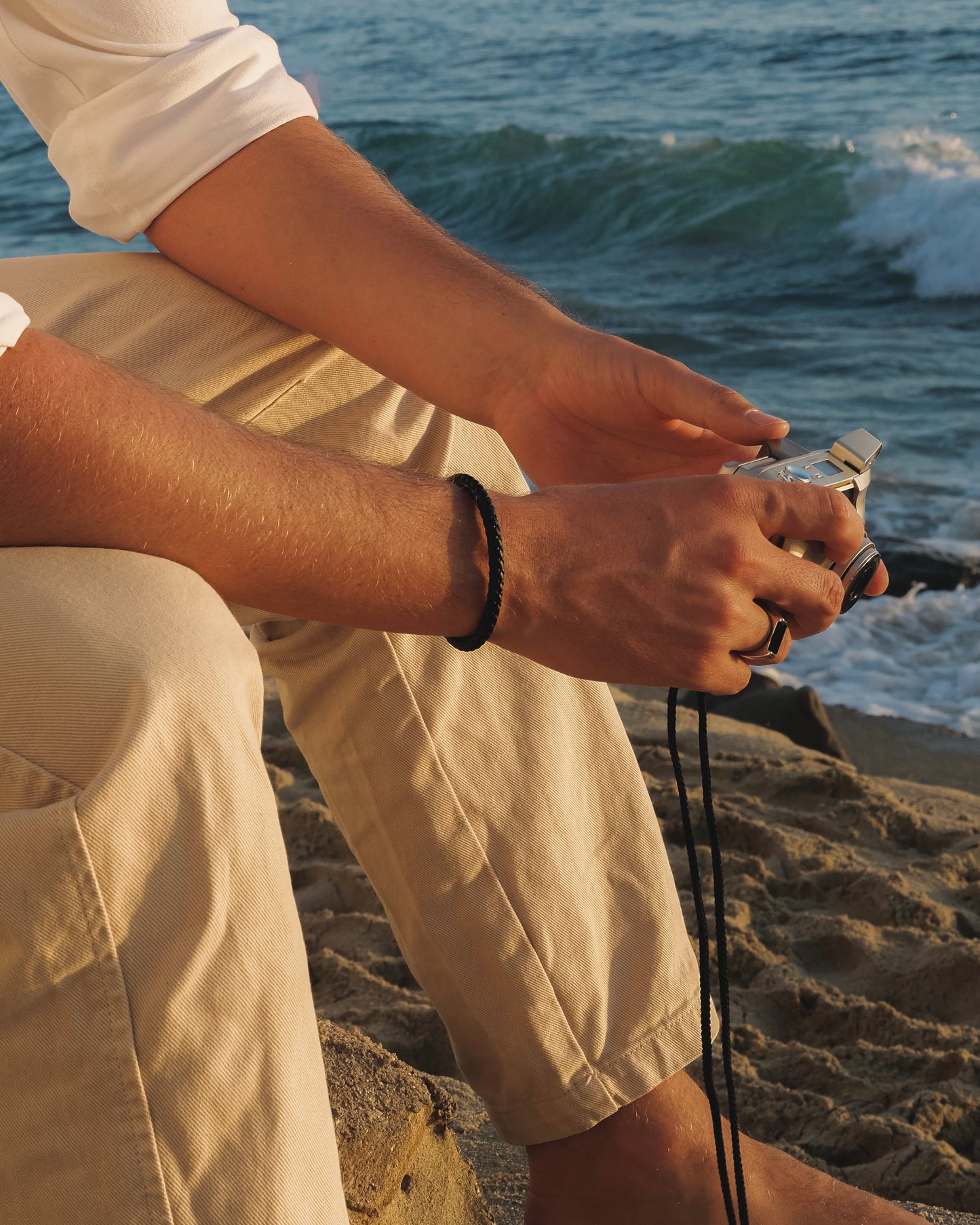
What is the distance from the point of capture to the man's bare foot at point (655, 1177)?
3.79ft

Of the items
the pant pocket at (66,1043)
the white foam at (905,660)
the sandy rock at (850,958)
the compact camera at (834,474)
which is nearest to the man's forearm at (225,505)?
the pant pocket at (66,1043)

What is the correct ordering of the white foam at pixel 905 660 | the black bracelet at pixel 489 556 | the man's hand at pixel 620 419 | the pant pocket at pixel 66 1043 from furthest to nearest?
the white foam at pixel 905 660 < the man's hand at pixel 620 419 < the black bracelet at pixel 489 556 < the pant pocket at pixel 66 1043

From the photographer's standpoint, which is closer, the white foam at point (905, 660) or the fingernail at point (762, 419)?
the fingernail at point (762, 419)

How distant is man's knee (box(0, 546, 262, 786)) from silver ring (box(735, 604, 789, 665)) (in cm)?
51

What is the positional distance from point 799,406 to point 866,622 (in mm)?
2410

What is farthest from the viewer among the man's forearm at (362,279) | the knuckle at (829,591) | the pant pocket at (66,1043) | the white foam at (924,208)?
the white foam at (924,208)

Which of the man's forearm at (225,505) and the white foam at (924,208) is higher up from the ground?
the man's forearm at (225,505)

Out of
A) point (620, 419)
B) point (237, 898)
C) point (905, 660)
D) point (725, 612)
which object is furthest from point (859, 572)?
point (905, 660)

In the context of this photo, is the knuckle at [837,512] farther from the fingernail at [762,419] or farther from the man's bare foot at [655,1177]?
the man's bare foot at [655,1177]

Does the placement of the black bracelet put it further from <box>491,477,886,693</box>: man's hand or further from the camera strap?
the camera strap

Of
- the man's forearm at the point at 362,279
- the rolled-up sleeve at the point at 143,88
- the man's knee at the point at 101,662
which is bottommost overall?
the man's knee at the point at 101,662

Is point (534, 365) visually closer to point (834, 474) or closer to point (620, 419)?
point (620, 419)

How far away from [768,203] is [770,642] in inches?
371

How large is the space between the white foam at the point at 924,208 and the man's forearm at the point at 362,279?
7.51 meters
